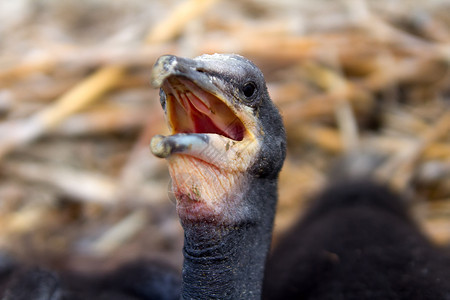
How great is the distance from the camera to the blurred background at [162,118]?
286 centimetres

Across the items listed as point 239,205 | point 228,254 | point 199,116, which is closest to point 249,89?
point 199,116

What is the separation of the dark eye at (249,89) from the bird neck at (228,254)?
226mm


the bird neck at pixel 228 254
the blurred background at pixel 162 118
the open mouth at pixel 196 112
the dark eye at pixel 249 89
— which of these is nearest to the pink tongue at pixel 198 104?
the open mouth at pixel 196 112

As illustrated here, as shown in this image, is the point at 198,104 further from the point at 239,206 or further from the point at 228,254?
the point at 228,254

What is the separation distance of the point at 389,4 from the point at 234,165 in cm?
365

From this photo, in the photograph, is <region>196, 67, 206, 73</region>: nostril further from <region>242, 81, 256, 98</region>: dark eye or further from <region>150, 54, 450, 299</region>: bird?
<region>242, 81, 256, 98</region>: dark eye

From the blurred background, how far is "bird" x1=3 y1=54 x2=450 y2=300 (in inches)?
40.8

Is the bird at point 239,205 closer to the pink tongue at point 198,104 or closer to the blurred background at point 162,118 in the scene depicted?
the pink tongue at point 198,104

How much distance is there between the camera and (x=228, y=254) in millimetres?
1240

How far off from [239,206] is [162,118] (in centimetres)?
196

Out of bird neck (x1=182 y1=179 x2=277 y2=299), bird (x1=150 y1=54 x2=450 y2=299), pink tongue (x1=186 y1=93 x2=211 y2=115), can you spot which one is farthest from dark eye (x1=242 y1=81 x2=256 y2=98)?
bird neck (x1=182 y1=179 x2=277 y2=299)

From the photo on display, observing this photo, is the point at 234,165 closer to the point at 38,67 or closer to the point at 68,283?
the point at 68,283

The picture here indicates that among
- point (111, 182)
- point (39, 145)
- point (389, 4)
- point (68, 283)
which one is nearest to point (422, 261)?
point (68, 283)

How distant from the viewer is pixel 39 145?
326 centimetres
